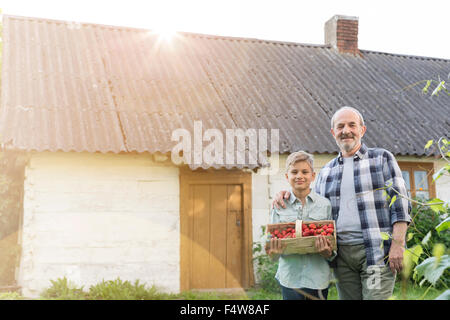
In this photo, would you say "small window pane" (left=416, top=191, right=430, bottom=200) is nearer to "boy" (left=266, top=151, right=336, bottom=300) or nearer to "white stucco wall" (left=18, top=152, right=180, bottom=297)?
"white stucco wall" (left=18, top=152, right=180, bottom=297)

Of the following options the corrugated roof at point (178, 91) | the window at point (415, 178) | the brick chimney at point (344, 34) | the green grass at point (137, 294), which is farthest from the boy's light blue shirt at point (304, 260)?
the brick chimney at point (344, 34)

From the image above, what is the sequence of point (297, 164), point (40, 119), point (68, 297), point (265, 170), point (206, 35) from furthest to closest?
point (206, 35) → point (265, 170) → point (40, 119) → point (68, 297) → point (297, 164)

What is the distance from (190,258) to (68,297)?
6.89 feet

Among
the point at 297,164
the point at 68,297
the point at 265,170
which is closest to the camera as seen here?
the point at 297,164

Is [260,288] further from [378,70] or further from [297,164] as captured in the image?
[378,70]

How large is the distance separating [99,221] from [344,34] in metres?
8.46

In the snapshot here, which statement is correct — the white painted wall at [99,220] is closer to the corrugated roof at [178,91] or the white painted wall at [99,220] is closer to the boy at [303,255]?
the corrugated roof at [178,91]

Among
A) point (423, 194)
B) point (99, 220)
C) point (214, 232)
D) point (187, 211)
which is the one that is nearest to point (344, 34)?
point (423, 194)

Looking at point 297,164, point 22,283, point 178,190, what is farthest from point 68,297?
point 297,164

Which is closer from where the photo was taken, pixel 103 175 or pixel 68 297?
pixel 68 297

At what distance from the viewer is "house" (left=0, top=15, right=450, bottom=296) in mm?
7895

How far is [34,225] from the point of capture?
25.6 feet

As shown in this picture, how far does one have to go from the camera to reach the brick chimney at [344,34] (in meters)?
13.0

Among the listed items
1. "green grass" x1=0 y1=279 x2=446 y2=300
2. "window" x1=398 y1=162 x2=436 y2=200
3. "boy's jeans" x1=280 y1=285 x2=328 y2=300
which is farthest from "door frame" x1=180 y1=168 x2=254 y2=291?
"boy's jeans" x1=280 y1=285 x2=328 y2=300
